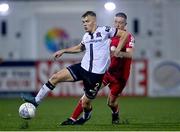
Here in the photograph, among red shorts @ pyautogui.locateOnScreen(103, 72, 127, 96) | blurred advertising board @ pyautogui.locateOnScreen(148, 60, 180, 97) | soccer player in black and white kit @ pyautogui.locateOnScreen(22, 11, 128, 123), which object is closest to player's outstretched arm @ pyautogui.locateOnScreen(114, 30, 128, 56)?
soccer player in black and white kit @ pyautogui.locateOnScreen(22, 11, 128, 123)

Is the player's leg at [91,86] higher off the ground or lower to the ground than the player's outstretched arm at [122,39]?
lower

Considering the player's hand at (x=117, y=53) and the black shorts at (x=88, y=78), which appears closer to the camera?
the black shorts at (x=88, y=78)

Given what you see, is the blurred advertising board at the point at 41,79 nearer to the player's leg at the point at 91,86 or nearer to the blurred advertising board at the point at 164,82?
the blurred advertising board at the point at 164,82

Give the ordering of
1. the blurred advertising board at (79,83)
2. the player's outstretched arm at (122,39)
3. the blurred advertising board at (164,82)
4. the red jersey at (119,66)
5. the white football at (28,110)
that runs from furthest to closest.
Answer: the blurred advertising board at (164,82) < the blurred advertising board at (79,83) < the red jersey at (119,66) < the player's outstretched arm at (122,39) < the white football at (28,110)

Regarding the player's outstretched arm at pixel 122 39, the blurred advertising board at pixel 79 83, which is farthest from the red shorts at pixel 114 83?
the blurred advertising board at pixel 79 83

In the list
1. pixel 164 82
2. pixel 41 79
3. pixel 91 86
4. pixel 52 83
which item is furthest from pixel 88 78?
pixel 164 82

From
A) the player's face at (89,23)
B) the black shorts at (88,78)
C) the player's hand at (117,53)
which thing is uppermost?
the player's face at (89,23)

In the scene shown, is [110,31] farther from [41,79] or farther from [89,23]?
[41,79]

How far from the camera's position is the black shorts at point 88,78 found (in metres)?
14.7

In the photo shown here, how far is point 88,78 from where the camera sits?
48.5ft

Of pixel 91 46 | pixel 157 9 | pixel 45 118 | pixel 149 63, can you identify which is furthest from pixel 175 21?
pixel 91 46

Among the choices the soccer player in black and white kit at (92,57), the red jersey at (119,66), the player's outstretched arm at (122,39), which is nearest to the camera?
the soccer player in black and white kit at (92,57)

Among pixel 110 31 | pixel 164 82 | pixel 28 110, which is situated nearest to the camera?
pixel 28 110

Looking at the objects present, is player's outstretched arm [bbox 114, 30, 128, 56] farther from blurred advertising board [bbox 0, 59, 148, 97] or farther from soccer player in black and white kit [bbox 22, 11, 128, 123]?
blurred advertising board [bbox 0, 59, 148, 97]
